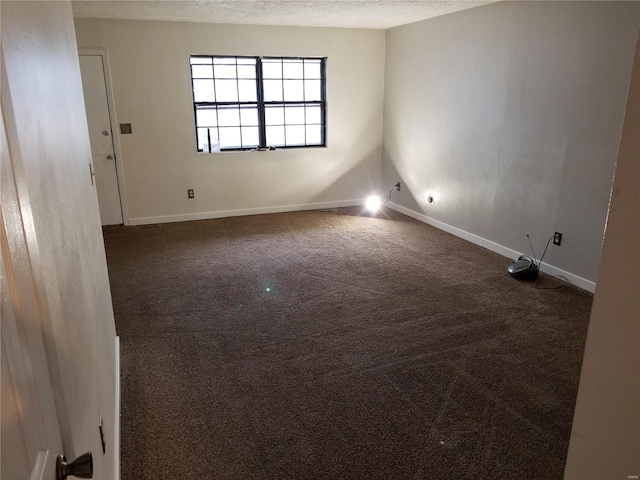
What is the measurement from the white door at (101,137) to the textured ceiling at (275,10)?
56 cm

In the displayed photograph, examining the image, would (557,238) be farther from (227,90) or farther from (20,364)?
(20,364)

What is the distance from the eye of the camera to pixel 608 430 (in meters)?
0.62

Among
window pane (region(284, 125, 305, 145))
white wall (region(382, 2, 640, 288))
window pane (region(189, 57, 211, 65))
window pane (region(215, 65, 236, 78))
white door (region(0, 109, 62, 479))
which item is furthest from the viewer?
window pane (region(284, 125, 305, 145))

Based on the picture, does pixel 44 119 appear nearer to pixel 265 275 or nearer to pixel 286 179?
pixel 265 275

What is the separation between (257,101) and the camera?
5.79 metres

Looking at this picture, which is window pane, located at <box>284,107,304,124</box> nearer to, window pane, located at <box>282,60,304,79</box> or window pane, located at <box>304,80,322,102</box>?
window pane, located at <box>304,80,322,102</box>

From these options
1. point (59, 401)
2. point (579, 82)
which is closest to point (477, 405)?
point (59, 401)

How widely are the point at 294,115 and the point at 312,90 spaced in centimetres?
40

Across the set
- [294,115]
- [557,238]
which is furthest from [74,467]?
[294,115]

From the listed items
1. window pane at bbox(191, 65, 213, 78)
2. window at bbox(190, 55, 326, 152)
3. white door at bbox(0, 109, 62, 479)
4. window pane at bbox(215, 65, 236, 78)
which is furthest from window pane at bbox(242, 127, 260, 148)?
white door at bbox(0, 109, 62, 479)

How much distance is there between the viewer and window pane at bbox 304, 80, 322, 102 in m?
6.02

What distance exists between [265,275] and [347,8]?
269 centimetres

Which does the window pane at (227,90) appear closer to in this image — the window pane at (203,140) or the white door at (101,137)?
the window pane at (203,140)

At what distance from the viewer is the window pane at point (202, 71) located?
18.0 ft
